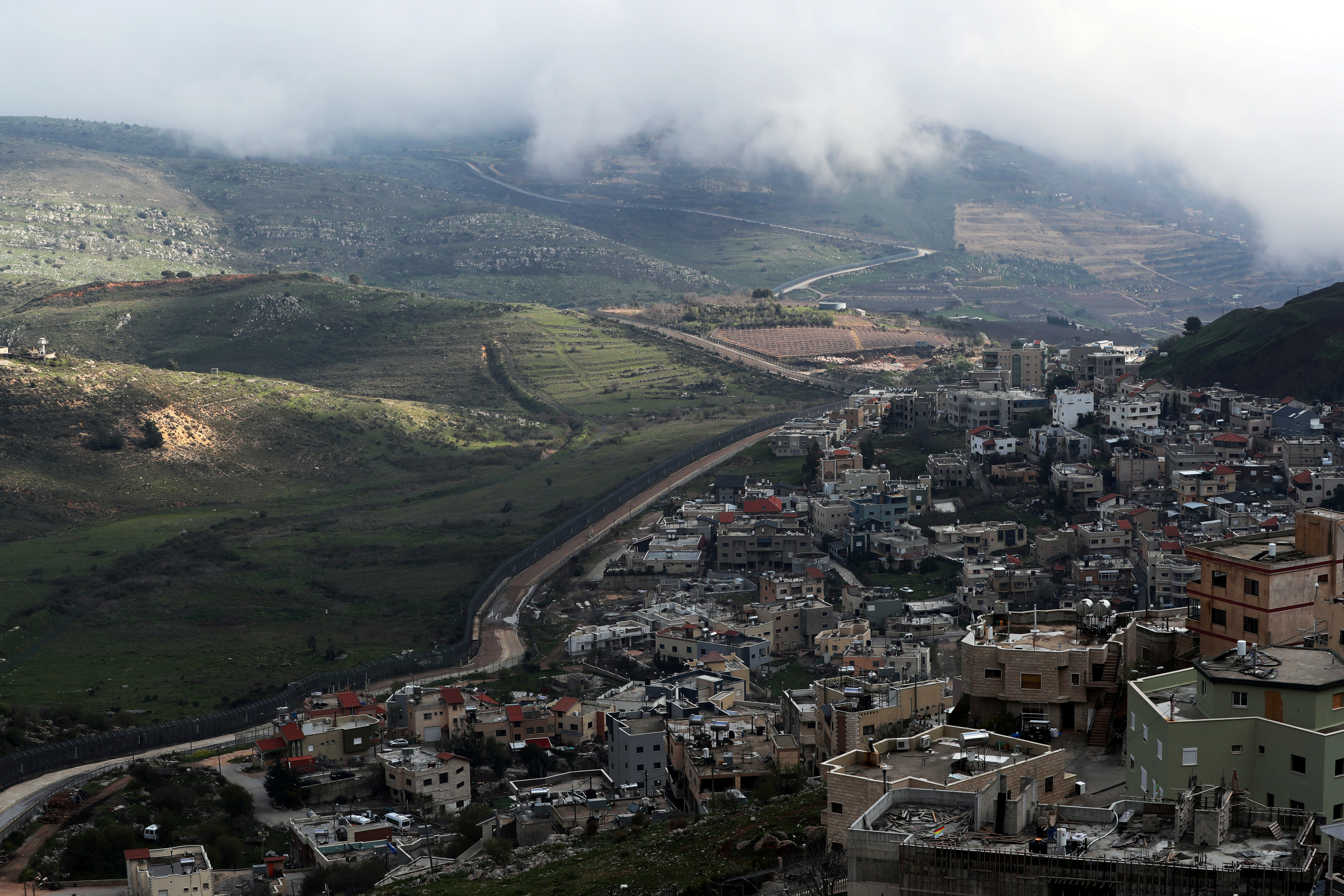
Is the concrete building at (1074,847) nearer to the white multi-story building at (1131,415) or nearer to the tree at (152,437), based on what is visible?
the white multi-story building at (1131,415)

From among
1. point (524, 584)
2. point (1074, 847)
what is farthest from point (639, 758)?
point (524, 584)

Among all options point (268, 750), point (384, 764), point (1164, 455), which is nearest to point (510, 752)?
point (384, 764)

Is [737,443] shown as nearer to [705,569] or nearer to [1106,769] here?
[705,569]

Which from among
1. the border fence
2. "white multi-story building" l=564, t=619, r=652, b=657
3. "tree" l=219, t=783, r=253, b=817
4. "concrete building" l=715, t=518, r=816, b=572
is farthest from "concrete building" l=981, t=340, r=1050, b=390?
"tree" l=219, t=783, r=253, b=817

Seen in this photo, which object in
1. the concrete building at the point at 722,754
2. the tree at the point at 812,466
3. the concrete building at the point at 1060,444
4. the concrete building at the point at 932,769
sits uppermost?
the concrete building at the point at 932,769

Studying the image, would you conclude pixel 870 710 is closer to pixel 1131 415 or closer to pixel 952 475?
pixel 952 475

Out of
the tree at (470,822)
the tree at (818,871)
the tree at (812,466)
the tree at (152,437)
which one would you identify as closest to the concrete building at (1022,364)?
the tree at (812,466)
